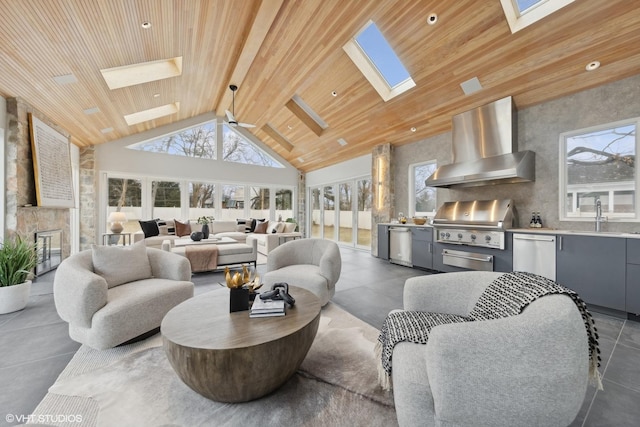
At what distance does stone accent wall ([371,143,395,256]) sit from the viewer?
6191 millimetres

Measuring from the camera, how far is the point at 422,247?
491cm

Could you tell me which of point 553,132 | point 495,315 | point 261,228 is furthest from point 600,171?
point 261,228

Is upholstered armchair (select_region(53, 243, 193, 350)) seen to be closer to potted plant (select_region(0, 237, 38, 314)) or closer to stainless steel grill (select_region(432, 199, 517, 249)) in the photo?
potted plant (select_region(0, 237, 38, 314))

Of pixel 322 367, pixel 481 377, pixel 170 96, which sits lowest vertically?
pixel 322 367

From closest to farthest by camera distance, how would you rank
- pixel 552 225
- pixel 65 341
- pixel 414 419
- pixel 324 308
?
pixel 414 419 → pixel 65 341 → pixel 324 308 → pixel 552 225

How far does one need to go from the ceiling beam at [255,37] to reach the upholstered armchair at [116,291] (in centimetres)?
333

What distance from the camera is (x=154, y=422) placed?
1.31 metres

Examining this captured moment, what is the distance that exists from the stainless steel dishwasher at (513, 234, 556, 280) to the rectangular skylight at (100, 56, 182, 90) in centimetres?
593

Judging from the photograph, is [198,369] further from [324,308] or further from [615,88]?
[615,88]

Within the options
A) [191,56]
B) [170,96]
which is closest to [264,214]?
[170,96]

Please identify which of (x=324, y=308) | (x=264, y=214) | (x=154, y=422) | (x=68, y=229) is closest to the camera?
(x=154, y=422)

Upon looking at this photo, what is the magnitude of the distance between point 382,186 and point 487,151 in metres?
2.50

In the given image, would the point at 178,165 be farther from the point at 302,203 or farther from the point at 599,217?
the point at 599,217

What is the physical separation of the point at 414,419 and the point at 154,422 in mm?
1268
